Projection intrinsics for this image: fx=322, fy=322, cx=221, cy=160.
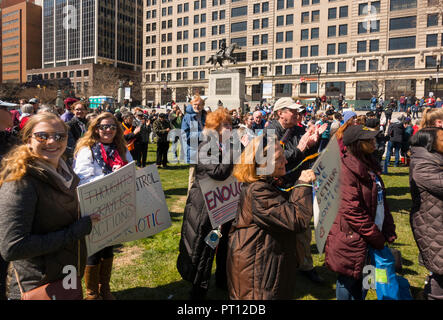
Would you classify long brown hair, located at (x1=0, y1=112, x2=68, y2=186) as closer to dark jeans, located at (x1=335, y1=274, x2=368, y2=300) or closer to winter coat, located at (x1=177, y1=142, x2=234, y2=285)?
winter coat, located at (x1=177, y1=142, x2=234, y2=285)

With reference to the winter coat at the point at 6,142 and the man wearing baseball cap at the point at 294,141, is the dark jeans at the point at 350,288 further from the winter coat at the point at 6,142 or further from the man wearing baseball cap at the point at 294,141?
the winter coat at the point at 6,142

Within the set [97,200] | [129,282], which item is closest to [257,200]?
[97,200]

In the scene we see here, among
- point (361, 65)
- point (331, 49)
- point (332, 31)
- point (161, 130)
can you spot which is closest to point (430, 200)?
point (161, 130)

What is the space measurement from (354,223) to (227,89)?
32328 mm

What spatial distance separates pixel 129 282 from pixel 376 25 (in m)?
67.3

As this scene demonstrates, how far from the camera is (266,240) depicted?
2566 millimetres

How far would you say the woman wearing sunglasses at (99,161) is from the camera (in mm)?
3473

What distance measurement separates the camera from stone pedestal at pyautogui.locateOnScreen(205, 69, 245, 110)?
33719mm

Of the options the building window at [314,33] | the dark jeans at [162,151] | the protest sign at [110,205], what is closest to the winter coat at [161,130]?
the dark jeans at [162,151]

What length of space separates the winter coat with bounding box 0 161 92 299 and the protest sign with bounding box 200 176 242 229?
1.55 meters

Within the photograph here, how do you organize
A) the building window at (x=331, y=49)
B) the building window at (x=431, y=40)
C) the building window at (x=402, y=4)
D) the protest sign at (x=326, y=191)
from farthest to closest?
the building window at (x=331, y=49) < the building window at (x=402, y=4) < the building window at (x=431, y=40) < the protest sign at (x=326, y=191)

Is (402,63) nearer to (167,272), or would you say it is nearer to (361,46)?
(361,46)

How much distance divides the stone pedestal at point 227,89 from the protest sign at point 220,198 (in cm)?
2990

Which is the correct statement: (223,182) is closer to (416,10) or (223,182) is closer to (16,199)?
(16,199)
